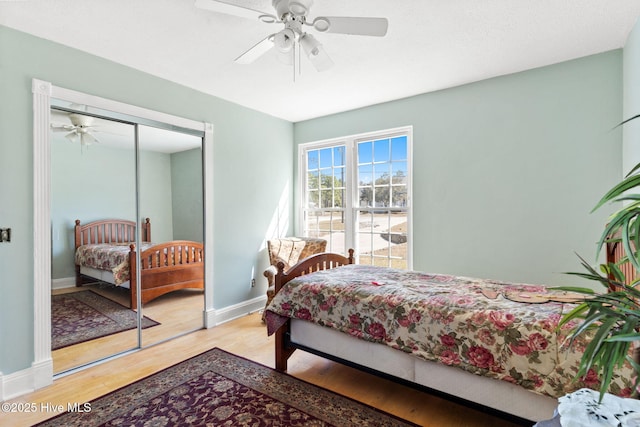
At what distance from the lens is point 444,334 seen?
1.76 meters

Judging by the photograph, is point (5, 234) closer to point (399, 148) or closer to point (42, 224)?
point (42, 224)

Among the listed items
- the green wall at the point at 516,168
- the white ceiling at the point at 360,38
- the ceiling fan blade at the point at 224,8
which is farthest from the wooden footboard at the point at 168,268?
the green wall at the point at 516,168

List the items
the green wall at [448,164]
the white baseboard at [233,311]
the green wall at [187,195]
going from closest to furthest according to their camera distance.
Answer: the green wall at [448,164], the green wall at [187,195], the white baseboard at [233,311]

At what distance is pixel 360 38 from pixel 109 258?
2.73m

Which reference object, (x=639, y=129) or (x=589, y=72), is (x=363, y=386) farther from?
(x=589, y=72)

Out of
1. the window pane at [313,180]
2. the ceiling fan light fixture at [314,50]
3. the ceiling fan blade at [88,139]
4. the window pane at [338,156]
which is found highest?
the ceiling fan light fixture at [314,50]

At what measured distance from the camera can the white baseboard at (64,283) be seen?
7.98 ft

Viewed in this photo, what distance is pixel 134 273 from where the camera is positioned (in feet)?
9.66

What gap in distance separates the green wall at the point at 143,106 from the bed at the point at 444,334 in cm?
143

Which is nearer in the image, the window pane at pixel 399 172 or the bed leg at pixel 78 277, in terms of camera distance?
the bed leg at pixel 78 277

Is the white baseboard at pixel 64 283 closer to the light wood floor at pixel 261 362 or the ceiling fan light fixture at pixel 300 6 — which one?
the light wood floor at pixel 261 362

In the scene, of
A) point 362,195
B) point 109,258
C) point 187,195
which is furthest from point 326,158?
point 109,258

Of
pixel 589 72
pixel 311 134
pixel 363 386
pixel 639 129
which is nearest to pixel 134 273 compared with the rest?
pixel 363 386

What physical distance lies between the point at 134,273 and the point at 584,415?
3.16 metres
